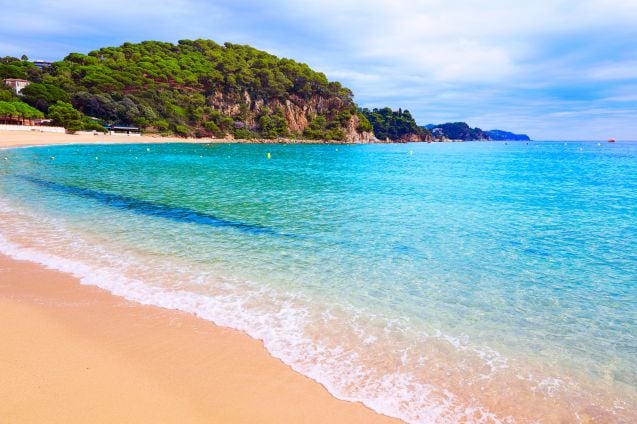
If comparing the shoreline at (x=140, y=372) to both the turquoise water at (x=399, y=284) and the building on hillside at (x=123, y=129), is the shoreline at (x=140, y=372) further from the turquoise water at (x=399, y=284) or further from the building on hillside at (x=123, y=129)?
the building on hillside at (x=123, y=129)

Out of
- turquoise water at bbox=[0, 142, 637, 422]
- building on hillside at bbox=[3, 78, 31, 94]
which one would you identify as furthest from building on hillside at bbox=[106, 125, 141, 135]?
turquoise water at bbox=[0, 142, 637, 422]

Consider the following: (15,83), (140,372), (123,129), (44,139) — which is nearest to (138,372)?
(140,372)

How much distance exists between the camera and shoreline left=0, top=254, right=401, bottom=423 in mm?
4379

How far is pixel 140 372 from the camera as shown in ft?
16.8

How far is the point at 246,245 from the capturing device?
37.8 feet

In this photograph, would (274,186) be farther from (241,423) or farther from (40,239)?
(241,423)

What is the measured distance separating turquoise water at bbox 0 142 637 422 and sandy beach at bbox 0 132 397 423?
15.2 inches

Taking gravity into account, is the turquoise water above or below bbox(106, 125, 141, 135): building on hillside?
below

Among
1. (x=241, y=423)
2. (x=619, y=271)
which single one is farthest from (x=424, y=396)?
(x=619, y=271)

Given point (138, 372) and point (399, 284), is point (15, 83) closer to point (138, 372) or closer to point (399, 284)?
point (399, 284)

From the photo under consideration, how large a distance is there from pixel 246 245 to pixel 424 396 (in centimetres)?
760

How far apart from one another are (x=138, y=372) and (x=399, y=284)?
221 inches

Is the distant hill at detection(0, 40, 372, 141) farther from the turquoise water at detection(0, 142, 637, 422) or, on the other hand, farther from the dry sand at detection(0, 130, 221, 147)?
the turquoise water at detection(0, 142, 637, 422)

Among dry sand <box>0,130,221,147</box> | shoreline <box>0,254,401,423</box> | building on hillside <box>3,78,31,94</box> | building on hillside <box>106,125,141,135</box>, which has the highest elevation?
building on hillside <box>3,78,31,94</box>
